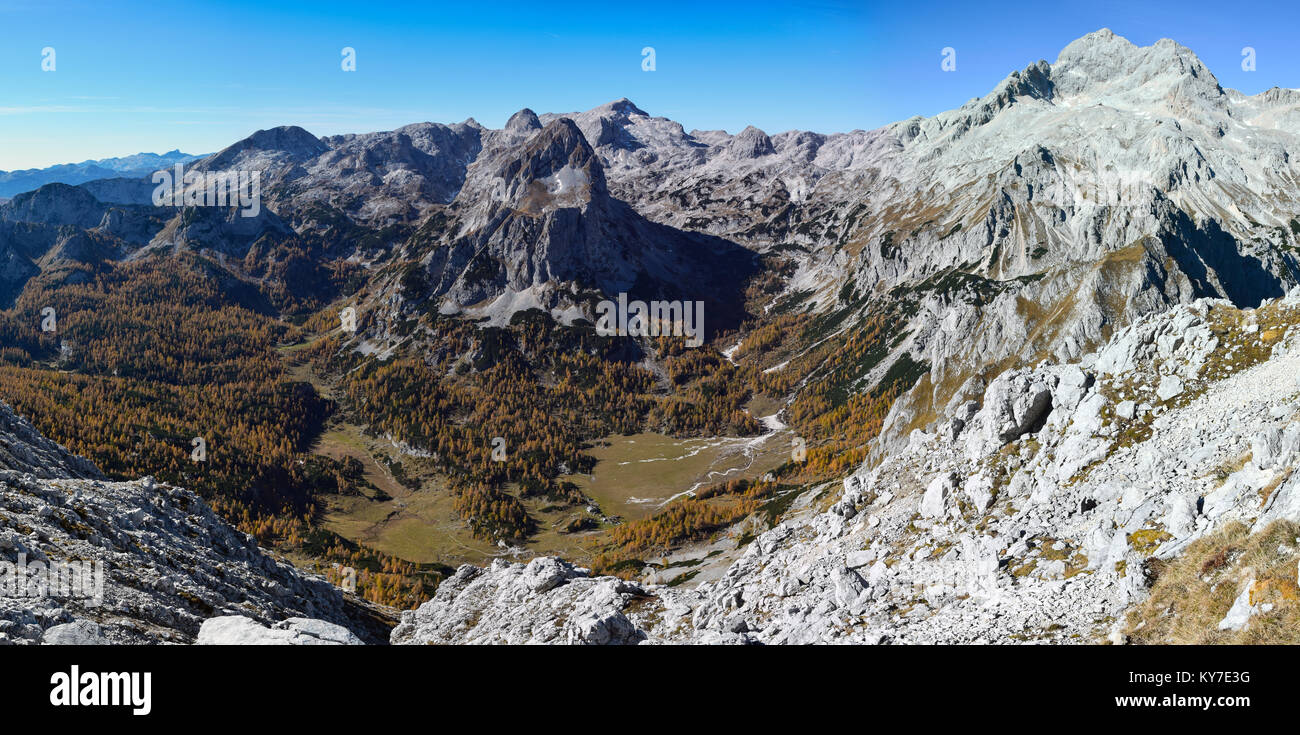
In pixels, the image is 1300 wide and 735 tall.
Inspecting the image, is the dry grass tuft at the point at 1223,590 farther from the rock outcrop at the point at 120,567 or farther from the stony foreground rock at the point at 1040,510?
the rock outcrop at the point at 120,567

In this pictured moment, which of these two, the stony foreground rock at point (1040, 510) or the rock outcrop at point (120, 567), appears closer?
the stony foreground rock at point (1040, 510)

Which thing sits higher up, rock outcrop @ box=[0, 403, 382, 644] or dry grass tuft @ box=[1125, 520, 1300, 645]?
dry grass tuft @ box=[1125, 520, 1300, 645]

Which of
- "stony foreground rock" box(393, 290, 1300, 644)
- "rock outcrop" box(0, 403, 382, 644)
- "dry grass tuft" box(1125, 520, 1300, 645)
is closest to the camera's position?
"dry grass tuft" box(1125, 520, 1300, 645)

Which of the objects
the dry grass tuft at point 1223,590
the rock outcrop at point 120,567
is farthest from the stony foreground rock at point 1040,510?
→ the rock outcrop at point 120,567

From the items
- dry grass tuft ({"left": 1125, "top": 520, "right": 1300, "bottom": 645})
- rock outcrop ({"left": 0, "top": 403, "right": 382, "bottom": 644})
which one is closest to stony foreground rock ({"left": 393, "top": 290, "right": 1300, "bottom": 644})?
dry grass tuft ({"left": 1125, "top": 520, "right": 1300, "bottom": 645})

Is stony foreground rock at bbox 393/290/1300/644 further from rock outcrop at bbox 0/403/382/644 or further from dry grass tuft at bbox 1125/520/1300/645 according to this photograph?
rock outcrop at bbox 0/403/382/644

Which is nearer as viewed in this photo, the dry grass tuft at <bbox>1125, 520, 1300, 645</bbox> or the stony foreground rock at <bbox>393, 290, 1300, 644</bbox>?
the dry grass tuft at <bbox>1125, 520, 1300, 645</bbox>

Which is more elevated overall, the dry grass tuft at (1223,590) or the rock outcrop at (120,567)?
the dry grass tuft at (1223,590)

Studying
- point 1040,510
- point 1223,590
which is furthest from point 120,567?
point 1223,590

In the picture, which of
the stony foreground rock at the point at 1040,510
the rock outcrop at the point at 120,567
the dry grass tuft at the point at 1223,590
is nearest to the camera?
the dry grass tuft at the point at 1223,590
